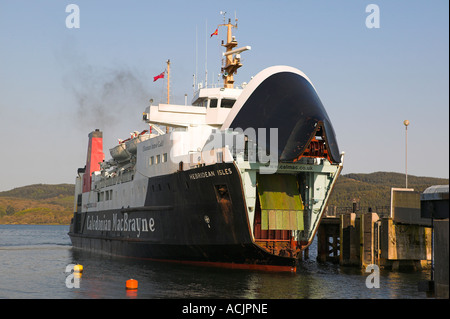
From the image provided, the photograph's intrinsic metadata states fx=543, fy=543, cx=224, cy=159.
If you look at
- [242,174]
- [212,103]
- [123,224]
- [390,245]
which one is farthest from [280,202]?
[123,224]

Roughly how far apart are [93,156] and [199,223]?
30667mm

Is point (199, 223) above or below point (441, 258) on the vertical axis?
above

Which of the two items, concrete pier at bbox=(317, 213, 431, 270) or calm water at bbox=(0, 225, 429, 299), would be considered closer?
calm water at bbox=(0, 225, 429, 299)

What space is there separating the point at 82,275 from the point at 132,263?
5660 mm

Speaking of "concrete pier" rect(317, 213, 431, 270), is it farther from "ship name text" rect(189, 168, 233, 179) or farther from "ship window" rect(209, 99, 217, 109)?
"ship window" rect(209, 99, 217, 109)

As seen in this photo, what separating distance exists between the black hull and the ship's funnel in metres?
18.7

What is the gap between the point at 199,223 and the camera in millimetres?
31219

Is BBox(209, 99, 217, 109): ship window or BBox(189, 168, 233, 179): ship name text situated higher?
BBox(209, 99, 217, 109): ship window

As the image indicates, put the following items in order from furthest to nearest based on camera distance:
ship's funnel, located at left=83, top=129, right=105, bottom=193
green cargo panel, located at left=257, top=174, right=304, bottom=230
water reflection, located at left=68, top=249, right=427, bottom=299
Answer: ship's funnel, located at left=83, top=129, right=105, bottom=193 < green cargo panel, located at left=257, top=174, right=304, bottom=230 < water reflection, located at left=68, top=249, right=427, bottom=299

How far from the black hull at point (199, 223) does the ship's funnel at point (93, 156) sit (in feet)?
61.2

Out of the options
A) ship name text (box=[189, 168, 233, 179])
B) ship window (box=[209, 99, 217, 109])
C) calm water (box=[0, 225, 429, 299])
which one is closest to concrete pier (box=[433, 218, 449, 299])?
calm water (box=[0, 225, 429, 299])

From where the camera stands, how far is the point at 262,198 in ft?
99.7

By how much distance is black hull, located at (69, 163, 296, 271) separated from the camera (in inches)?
1144

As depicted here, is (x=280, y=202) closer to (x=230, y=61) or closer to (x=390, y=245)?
(x=390, y=245)
